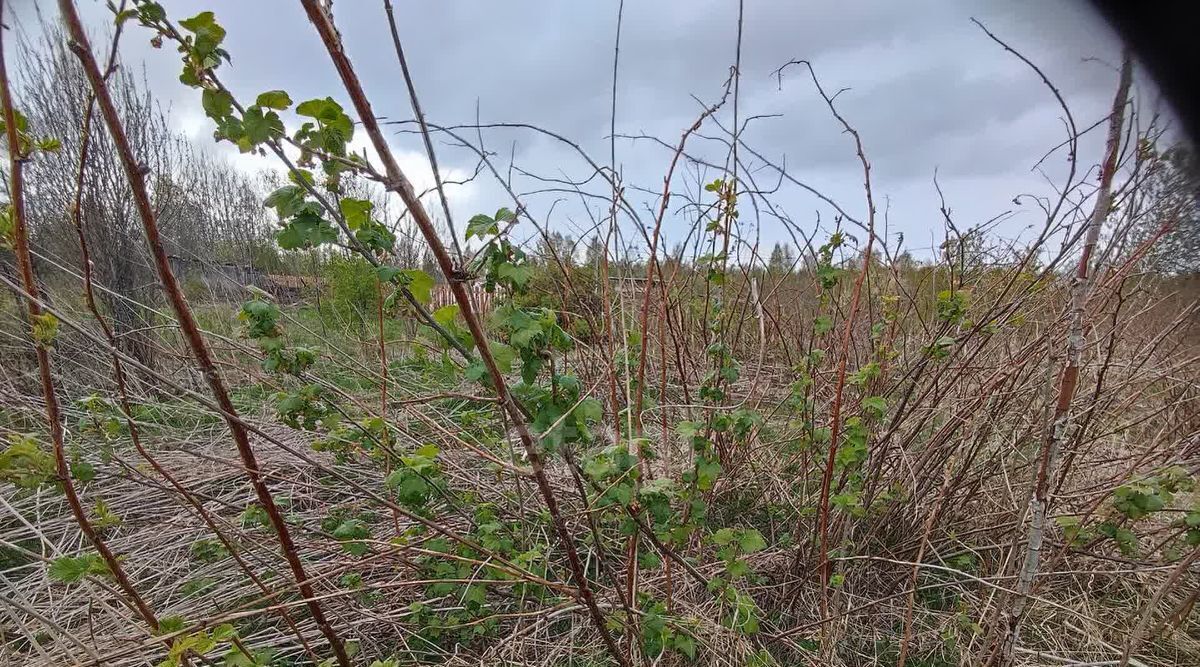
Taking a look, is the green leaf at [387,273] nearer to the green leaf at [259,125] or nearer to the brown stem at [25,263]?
the green leaf at [259,125]

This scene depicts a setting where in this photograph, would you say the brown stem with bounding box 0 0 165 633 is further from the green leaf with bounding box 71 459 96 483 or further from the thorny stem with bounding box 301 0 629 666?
the thorny stem with bounding box 301 0 629 666

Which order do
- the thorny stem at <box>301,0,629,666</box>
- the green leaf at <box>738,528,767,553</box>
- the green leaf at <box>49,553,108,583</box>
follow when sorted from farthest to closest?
the green leaf at <box>738,528,767,553</box>
the green leaf at <box>49,553,108,583</box>
the thorny stem at <box>301,0,629,666</box>

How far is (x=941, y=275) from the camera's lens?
10.5 feet

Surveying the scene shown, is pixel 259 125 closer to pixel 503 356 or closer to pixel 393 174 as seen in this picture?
pixel 393 174

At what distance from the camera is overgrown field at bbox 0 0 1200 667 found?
3.73 feet

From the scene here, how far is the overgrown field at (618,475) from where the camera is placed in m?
1.14

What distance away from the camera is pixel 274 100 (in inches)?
37.3

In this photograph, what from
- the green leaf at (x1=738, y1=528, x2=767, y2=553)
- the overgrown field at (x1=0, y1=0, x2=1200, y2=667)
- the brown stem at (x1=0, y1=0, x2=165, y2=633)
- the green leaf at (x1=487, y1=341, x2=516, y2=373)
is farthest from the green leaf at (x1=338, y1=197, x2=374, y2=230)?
the green leaf at (x1=738, y1=528, x2=767, y2=553)

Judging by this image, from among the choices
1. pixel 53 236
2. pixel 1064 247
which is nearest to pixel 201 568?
pixel 1064 247

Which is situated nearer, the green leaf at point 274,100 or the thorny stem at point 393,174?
the thorny stem at point 393,174

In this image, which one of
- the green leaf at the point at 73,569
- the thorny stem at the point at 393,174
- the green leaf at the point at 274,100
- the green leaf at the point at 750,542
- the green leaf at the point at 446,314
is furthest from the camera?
the green leaf at the point at 750,542

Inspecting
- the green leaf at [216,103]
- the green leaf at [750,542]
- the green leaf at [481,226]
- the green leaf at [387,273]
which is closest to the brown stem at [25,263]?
the green leaf at [216,103]

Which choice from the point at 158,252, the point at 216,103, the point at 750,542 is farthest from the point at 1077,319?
the point at 158,252

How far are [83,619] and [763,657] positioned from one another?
7.78 ft
